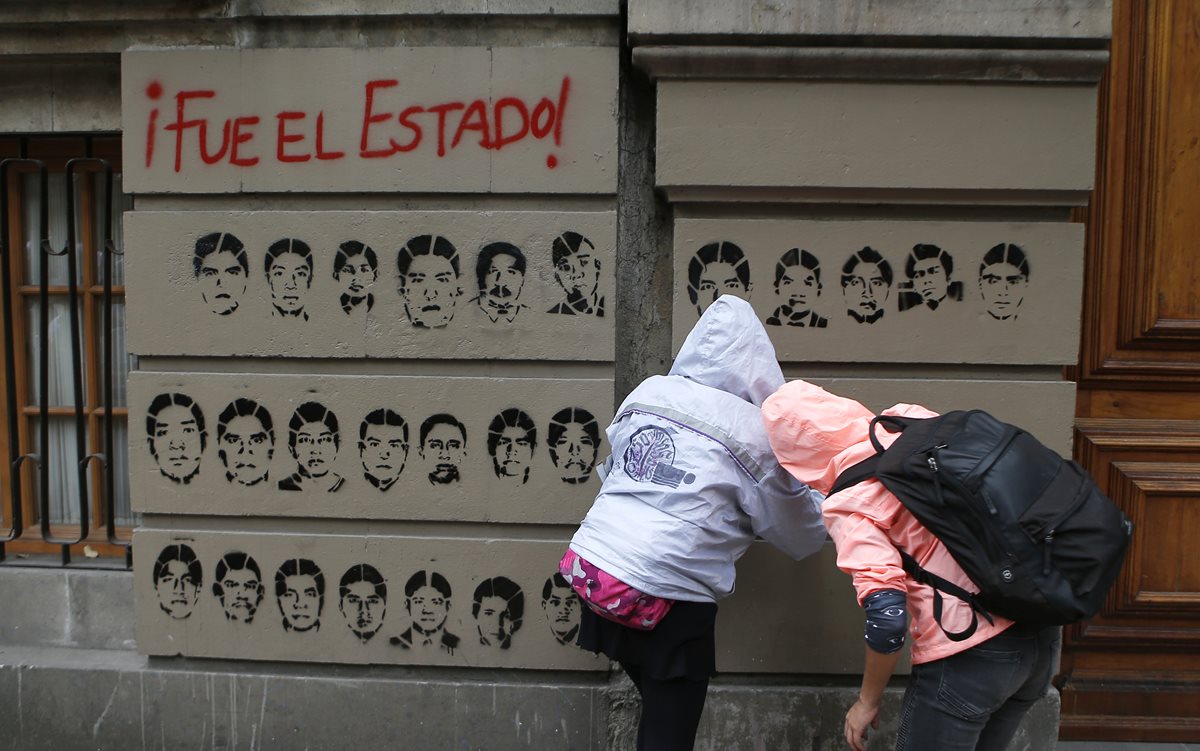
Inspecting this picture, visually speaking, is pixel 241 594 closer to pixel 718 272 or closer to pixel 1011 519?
pixel 718 272

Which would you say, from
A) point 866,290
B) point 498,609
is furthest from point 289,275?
point 866,290

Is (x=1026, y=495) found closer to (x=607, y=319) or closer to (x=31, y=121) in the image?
(x=607, y=319)

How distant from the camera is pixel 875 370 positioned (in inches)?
132

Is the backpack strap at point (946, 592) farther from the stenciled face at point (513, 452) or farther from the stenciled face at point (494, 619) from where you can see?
the stenciled face at point (494, 619)

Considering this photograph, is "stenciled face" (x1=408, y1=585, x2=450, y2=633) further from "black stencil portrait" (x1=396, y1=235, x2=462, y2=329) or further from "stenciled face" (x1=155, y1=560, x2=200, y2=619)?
"black stencil portrait" (x1=396, y1=235, x2=462, y2=329)

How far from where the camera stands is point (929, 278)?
10.8ft

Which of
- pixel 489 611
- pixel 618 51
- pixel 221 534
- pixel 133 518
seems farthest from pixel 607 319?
pixel 133 518

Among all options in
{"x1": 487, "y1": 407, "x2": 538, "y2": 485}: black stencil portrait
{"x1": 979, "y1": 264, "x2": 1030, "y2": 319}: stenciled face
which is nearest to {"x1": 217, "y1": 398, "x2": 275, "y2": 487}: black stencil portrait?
{"x1": 487, "y1": 407, "x2": 538, "y2": 485}: black stencil portrait

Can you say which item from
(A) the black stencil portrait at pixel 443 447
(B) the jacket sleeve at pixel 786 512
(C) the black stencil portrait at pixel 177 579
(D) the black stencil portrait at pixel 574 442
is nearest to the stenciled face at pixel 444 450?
(A) the black stencil portrait at pixel 443 447

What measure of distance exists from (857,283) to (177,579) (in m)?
2.91

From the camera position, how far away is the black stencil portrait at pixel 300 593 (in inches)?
139

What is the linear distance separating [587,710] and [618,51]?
2.51 metres

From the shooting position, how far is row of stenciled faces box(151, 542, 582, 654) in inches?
137

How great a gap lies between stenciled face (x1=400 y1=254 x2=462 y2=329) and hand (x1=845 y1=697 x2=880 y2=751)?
1.98m
